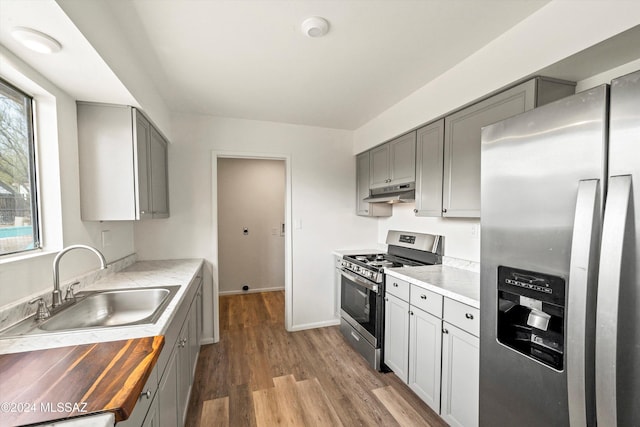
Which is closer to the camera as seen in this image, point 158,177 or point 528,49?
point 528,49

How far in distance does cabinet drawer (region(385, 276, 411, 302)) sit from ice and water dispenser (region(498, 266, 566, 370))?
0.86 m

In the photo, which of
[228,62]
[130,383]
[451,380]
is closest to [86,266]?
[130,383]

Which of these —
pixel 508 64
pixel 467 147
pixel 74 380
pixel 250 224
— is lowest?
pixel 74 380

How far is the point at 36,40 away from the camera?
1128 millimetres

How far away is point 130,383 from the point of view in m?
0.84

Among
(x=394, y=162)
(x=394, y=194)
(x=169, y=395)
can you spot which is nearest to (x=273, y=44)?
(x=394, y=162)

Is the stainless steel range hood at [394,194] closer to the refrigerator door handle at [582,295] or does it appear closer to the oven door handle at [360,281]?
the oven door handle at [360,281]

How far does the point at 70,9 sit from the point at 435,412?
9.77ft

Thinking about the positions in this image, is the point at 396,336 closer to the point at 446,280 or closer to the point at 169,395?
the point at 446,280

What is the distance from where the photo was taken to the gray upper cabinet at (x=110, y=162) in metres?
1.85

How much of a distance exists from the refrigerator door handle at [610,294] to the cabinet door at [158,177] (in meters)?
2.72

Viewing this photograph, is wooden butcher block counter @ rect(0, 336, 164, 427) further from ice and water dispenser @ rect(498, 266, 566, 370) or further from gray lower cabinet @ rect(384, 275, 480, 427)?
gray lower cabinet @ rect(384, 275, 480, 427)

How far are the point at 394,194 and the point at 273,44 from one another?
1.71m

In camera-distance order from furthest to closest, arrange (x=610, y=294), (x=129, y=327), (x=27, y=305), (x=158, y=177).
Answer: (x=158, y=177)
(x=27, y=305)
(x=129, y=327)
(x=610, y=294)
